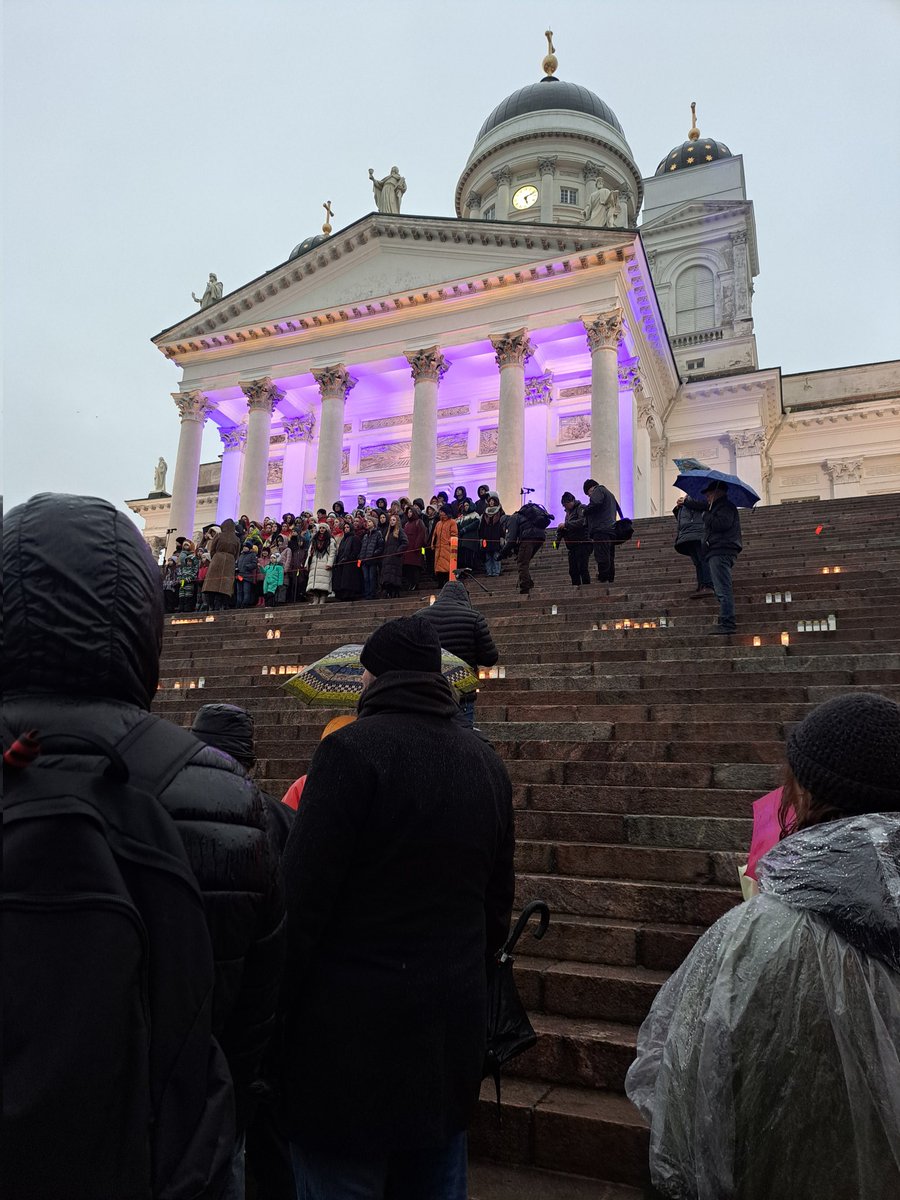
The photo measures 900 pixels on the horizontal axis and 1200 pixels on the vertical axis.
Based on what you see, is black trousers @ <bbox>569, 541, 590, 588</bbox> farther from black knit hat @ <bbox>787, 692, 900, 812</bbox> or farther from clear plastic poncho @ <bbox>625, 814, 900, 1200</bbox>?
clear plastic poncho @ <bbox>625, 814, 900, 1200</bbox>

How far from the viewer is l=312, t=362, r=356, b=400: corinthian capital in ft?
93.9

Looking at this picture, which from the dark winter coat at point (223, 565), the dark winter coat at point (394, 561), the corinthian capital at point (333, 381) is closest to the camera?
the dark winter coat at point (394, 561)

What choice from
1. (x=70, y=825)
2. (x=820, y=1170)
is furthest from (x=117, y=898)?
(x=820, y=1170)

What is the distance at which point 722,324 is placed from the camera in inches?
1615

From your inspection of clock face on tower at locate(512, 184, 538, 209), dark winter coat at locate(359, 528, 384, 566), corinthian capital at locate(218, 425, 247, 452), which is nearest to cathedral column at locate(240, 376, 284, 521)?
corinthian capital at locate(218, 425, 247, 452)

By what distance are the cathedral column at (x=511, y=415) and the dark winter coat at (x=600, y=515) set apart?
10.5 metres

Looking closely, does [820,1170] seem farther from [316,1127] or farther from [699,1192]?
[316,1127]

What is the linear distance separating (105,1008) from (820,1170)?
1562 millimetres

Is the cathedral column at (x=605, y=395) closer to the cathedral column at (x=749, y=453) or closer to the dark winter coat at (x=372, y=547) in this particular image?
the dark winter coat at (x=372, y=547)

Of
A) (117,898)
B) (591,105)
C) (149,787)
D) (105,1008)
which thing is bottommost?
(105,1008)

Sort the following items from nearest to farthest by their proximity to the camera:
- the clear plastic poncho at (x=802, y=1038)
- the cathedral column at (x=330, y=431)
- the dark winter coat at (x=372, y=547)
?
1. the clear plastic poncho at (x=802, y=1038)
2. the dark winter coat at (x=372, y=547)
3. the cathedral column at (x=330, y=431)

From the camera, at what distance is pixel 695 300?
140 feet

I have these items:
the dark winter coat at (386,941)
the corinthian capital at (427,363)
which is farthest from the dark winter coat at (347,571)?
the dark winter coat at (386,941)

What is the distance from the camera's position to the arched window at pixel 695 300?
4197 cm
